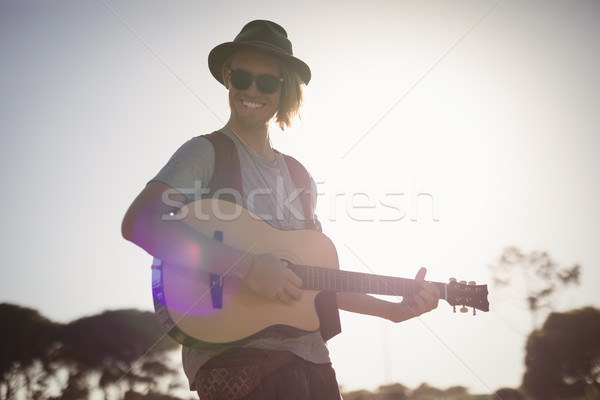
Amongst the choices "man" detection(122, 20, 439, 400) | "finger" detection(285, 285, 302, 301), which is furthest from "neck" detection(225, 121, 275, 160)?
"finger" detection(285, 285, 302, 301)

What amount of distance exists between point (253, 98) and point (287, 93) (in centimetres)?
32

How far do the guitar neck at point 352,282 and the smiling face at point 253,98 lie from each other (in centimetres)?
106

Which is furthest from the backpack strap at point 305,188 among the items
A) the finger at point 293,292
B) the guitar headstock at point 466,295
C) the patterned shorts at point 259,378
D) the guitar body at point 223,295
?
the guitar headstock at point 466,295

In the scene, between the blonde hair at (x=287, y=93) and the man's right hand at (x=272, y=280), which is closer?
the man's right hand at (x=272, y=280)

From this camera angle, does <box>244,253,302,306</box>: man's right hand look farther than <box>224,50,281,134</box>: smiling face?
No

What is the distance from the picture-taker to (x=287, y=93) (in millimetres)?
3406

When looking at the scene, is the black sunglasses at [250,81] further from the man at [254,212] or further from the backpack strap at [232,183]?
the backpack strap at [232,183]

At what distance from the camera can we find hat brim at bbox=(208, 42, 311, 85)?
126 inches

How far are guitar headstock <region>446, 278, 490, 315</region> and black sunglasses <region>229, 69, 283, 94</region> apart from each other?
A: 78.7 inches

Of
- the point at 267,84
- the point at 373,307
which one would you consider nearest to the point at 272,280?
the point at 373,307

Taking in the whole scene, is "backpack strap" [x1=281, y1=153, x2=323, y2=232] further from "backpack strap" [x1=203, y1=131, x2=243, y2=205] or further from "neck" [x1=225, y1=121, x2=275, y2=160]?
"backpack strap" [x1=203, y1=131, x2=243, y2=205]

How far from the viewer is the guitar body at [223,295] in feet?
7.93

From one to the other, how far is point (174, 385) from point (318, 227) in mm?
24078

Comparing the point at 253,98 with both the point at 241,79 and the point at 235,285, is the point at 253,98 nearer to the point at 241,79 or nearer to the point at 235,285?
the point at 241,79
